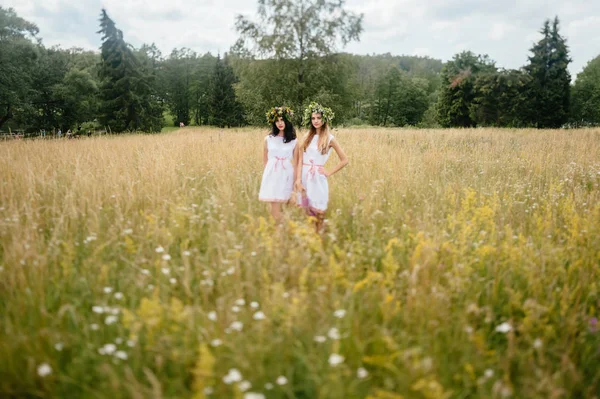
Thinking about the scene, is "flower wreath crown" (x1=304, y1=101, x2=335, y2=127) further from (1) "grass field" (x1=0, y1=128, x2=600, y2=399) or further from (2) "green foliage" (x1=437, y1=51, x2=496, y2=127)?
(2) "green foliage" (x1=437, y1=51, x2=496, y2=127)

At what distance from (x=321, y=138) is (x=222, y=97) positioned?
4621 cm

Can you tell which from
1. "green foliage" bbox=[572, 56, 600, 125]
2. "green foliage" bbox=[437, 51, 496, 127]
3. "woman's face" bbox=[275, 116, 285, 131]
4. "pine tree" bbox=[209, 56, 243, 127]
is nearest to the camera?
"woman's face" bbox=[275, 116, 285, 131]

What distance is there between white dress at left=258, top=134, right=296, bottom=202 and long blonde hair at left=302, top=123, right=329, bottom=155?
0.16 meters

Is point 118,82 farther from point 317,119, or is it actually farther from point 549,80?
point 549,80

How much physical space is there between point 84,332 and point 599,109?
2578 inches

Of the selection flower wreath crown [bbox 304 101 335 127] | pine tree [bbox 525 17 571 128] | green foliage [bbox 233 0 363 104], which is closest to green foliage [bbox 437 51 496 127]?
pine tree [bbox 525 17 571 128]

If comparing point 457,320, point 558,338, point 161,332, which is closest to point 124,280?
point 161,332

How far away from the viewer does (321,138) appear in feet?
15.3

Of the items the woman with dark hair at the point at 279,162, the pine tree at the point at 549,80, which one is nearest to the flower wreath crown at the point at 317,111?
the woman with dark hair at the point at 279,162

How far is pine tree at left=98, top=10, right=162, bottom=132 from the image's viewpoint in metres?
28.5

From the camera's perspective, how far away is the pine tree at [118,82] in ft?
93.4

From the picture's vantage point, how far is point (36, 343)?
1883 mm

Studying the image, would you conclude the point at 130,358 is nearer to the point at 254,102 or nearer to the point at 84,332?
the point at 84,332

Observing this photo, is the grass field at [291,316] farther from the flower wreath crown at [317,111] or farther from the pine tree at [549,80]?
the pine tree at [549,80]
